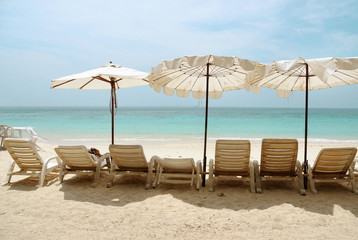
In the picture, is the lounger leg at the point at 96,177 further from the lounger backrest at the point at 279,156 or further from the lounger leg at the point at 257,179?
the lounger backrest at the point at 279,156

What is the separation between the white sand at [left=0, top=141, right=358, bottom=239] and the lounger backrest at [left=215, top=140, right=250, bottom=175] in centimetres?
Answer: 34

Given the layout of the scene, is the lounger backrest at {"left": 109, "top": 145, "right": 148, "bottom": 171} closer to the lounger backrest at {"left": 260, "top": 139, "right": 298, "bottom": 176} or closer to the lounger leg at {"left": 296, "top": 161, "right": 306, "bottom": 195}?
the lounger backrest at {"left": 260, "top": 139, "right": 298, "bottom": 176}

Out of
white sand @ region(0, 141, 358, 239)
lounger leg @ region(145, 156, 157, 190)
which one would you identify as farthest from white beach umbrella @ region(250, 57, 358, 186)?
lounger leg @ region(145, 156, 157, 190)

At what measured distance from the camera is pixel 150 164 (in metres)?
4.45

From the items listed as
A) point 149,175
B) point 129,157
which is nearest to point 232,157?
point 149,175

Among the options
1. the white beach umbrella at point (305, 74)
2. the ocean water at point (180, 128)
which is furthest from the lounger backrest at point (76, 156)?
the ocean water at point (180, 128)

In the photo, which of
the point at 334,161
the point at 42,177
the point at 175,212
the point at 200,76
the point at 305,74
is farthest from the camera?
the point at 200,76

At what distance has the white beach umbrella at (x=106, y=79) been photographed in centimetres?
434

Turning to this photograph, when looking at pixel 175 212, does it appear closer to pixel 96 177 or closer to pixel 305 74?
pixel 96 177

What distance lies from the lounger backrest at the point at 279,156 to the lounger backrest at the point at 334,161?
381 mm

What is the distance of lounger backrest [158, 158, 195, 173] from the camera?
418 centimetres

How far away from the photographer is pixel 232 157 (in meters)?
4.09

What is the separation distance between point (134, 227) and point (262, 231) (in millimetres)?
1498

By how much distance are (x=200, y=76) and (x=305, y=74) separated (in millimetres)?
2110
